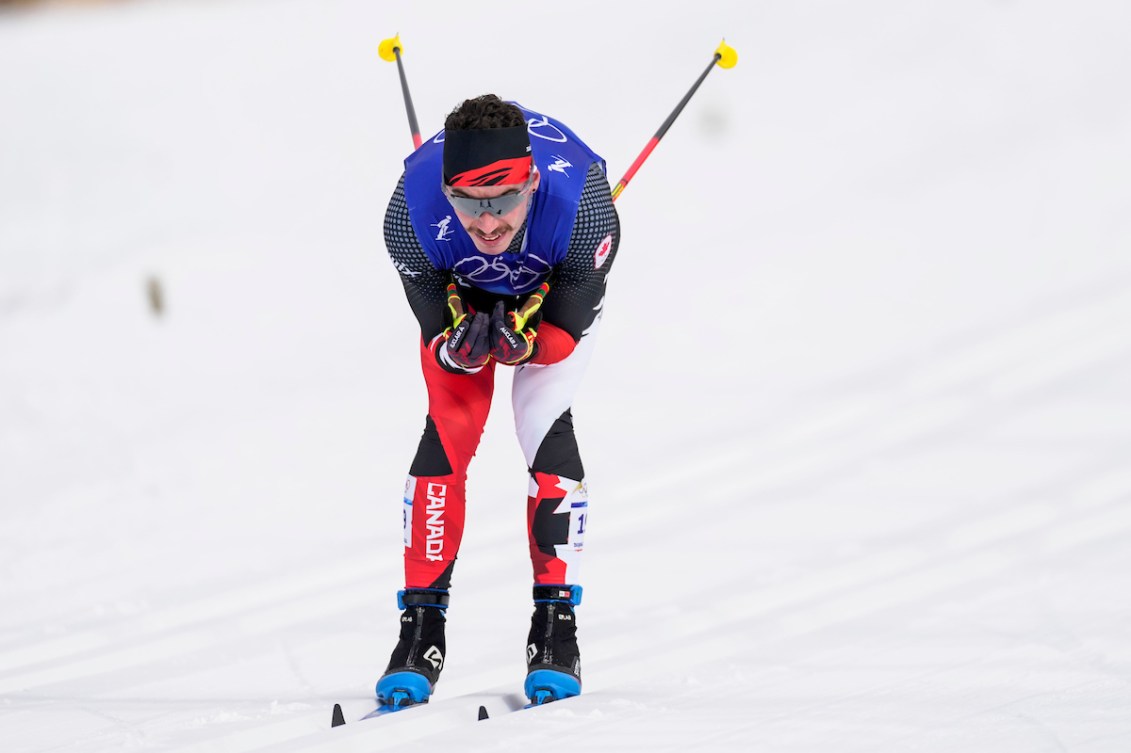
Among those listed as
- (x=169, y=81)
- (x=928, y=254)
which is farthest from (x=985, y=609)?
(x=169, y=81)

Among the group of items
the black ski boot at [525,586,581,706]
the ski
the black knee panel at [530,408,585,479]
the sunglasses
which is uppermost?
the sunglasses

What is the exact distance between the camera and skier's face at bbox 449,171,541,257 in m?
3.62

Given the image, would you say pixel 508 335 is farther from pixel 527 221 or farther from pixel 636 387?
pixel 636 387

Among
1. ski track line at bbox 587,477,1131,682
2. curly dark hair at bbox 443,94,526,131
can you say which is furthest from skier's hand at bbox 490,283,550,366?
Answer: ski track line at bbox 587,477,1131,682

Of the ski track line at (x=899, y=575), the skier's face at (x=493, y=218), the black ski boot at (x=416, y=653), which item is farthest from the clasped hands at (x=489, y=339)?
the ski track line at (x=899, y=575)

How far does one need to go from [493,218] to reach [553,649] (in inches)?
49.8

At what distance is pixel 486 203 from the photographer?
3621 millimetres

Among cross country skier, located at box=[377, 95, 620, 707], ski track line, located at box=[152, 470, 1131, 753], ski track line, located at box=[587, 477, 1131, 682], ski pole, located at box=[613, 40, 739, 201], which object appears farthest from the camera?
ski track line, located at box=[587, 477, 1131, 682]

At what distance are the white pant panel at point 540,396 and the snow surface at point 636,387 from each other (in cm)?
78

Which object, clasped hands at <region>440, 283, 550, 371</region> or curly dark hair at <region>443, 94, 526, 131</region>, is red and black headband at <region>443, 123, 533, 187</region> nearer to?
curly dark hair at <region>443, 94, 526, 131</region>

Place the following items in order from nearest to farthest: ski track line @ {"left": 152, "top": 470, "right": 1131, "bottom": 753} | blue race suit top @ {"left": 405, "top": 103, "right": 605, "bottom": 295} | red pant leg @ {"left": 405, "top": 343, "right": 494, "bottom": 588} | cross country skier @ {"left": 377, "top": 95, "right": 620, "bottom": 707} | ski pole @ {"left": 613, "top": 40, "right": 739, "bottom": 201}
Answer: cross country skier @ {"left": 377, "top": 95, "right": 620, "bottom": 707} < blue race suit top @ {"left": 405, "top": 103, "right": 605, "bottom": 295} < red pant leg @ {"left": 405, "top": 343, "right": 494, "bottom": 588} < ski pole @ {"left": 613, "top": 40, "right": 739, "bottom": 201} < ski track line @ {"left": 152, "top": 470, "right": 1131, "bottom": 753}

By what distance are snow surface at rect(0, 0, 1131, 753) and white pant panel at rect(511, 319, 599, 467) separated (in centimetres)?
78

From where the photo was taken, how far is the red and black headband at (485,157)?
359cm

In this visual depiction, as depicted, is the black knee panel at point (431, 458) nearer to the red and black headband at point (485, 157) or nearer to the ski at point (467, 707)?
the ski at point (467, 707)
